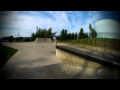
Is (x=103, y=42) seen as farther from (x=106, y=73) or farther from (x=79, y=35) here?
(x=106, y=73)

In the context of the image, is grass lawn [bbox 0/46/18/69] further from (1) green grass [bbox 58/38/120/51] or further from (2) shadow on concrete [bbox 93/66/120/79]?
(1) green grass [bbox 58/38/120/51]

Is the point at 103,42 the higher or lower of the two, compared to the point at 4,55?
higher

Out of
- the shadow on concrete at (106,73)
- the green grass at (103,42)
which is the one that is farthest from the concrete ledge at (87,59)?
the green grass at (103,42)

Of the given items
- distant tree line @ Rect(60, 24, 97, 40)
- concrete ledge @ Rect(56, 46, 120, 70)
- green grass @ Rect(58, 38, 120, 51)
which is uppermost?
distant tree line @ Rect(60, 24, 97, 40)

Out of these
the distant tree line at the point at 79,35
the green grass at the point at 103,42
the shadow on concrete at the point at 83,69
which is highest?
the distant tree line at the point at 79,35

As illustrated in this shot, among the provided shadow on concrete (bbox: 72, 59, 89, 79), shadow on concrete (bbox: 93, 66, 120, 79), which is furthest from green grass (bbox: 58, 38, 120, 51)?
shadow on concrete (bbox: 93, 66, 120, 79)

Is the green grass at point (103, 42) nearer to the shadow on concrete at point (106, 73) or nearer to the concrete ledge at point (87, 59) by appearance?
the concrete ledge at point (87, 59)

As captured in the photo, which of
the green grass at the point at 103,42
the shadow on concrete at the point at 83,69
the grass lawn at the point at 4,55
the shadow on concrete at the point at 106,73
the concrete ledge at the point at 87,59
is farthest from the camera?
the grass lawn at the point at 4,55

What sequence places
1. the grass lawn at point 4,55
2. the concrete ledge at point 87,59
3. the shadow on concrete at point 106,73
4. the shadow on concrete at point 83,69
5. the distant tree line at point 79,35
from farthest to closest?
the distant tree line at point 79,35 < the grass lawn at point 4,55 < the shadow on concrete at point 83,69 < the concrete ledge at point 87,59 < the shadow on concrete at point 106,73

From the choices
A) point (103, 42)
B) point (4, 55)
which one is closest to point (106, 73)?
point (103, 42)

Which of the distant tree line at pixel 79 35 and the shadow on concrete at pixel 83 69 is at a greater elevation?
the distant tree line at pixel 79 35

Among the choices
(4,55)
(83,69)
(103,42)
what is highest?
(103,42)
